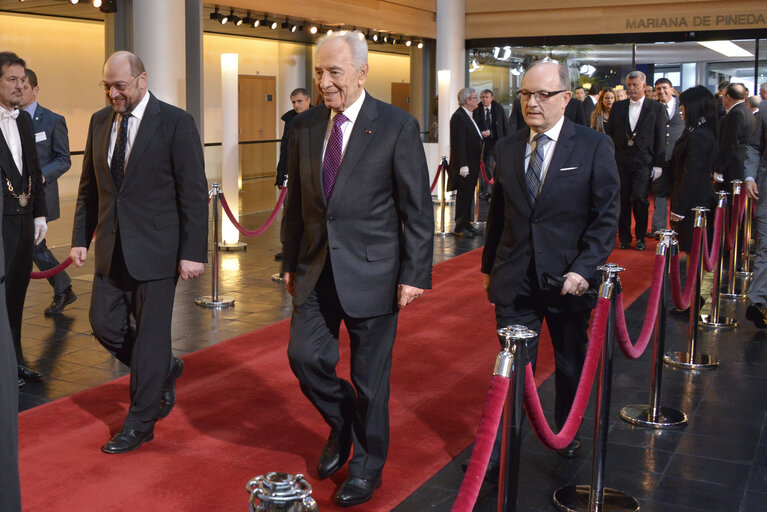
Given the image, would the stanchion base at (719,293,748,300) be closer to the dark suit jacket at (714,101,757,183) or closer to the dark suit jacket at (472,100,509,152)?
the dark suit jacket at (714,101,757,183)

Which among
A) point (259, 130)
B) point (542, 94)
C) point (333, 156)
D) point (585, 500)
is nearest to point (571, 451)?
point (585, 500)

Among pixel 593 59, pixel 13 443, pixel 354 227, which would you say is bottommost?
pixel 13 443

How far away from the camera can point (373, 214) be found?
12.0 ft

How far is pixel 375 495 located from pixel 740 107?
5.65 metres

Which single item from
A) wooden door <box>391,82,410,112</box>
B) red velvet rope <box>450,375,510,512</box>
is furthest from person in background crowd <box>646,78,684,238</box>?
wooden door <box>391,82,410,112</box>

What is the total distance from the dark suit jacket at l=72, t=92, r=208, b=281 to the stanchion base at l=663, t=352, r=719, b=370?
10.8 ft

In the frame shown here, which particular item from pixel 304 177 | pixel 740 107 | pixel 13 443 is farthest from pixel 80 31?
pixel 13 443

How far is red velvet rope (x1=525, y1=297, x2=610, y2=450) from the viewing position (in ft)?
9.64

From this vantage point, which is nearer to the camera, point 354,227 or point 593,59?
point 354,227

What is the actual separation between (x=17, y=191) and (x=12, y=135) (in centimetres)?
37

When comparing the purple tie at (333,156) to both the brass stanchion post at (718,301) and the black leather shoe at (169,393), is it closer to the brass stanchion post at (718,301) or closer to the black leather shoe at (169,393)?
the black leather shoe at (169,393)

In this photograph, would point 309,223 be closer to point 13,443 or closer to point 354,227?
point 354,227

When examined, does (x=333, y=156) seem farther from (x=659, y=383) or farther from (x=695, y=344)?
(x=695, y=344)

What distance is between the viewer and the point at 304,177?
12.3 ft
